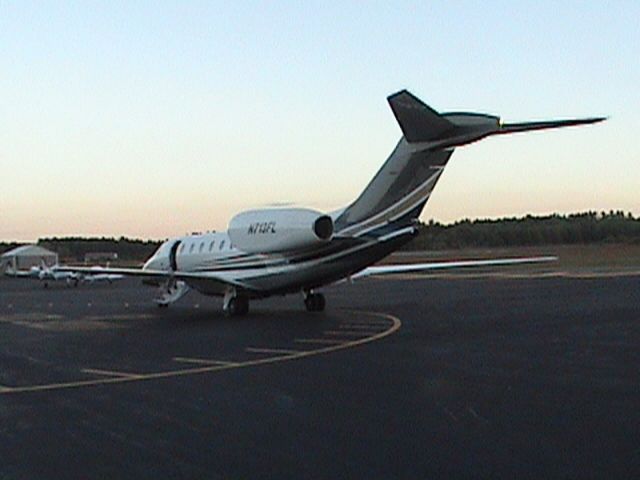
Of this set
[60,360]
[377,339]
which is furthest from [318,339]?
[60,360]

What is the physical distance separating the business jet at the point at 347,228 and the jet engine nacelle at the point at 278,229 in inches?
1.1

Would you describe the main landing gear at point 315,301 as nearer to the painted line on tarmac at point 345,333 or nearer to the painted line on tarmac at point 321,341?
the painted line on tarmac at point 345,333

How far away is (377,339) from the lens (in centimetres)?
1816

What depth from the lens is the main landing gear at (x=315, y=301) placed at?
27172 mm

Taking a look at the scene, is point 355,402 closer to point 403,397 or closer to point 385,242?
point 403,397

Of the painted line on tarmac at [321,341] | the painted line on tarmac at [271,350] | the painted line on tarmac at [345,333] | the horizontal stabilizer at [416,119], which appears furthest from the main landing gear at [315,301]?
the painted line on tarmac at [271,350]

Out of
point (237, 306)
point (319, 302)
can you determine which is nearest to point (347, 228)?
point (319, 302)

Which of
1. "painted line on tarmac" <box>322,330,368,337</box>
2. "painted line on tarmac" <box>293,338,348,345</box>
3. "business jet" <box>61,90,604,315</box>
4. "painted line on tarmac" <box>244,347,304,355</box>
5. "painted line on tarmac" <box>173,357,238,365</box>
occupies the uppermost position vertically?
"business jet" <box>61,90,604,315</box>

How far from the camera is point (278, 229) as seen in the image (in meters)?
25.4

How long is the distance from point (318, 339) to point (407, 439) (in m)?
10.4

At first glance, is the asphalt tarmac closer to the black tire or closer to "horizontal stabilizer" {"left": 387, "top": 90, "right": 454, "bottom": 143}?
the black tire

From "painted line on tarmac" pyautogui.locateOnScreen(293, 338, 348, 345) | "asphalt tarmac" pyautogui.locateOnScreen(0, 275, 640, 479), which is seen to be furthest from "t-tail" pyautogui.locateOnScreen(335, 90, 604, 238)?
"painted line on tarmac" pyautogui.locateOnScreen(293, 338, 348, 345)

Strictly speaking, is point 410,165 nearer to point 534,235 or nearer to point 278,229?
point 278,229

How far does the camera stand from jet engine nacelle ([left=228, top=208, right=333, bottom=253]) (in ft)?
80.6
